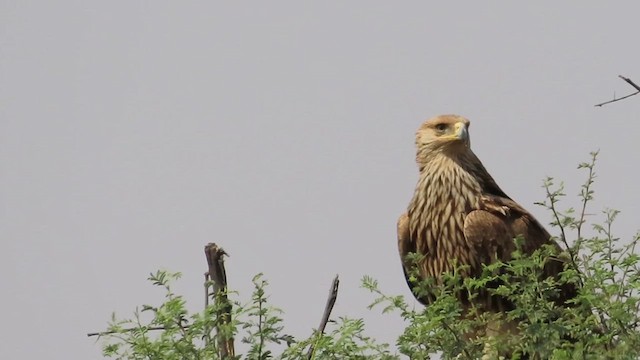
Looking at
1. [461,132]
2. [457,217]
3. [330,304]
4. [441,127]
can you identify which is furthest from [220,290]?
[441,127]

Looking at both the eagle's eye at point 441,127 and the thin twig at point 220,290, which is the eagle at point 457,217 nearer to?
the eagle's eye at point 441,127

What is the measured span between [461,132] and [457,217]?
0.60 metres

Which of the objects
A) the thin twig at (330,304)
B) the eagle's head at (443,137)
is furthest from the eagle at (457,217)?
the thin twig at (330,304)

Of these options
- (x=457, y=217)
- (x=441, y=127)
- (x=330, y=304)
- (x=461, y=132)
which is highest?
(x=441, y=127)

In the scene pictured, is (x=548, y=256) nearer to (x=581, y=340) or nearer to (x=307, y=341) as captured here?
(x=581, y=340)

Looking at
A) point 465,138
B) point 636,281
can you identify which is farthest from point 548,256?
point 465,138

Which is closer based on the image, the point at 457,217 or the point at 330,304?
the point at 330,304

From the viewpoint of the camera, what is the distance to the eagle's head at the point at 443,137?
9.94m

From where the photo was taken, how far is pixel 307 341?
652 centimetres

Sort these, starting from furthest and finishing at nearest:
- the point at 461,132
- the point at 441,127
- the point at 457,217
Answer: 1. the point at 441,127
2. the point at 461,132
3. the point at 457,217

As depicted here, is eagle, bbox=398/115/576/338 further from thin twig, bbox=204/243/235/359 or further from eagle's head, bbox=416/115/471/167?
thin twig, bbox=204/243/235/359

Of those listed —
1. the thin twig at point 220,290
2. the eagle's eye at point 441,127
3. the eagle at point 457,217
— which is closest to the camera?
the thin twig at point 220,290

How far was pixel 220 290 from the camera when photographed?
261 inches

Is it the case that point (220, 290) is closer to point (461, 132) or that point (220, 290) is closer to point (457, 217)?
point (457, 217)
